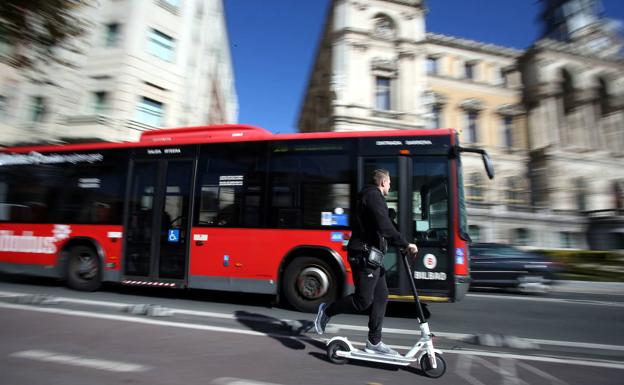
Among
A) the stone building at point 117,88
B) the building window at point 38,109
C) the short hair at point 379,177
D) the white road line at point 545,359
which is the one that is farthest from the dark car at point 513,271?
the building window at point 38,109

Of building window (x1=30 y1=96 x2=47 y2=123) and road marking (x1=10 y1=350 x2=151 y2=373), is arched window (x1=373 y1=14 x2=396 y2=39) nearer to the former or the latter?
building window (x1=30 y1=96 x2=47 y2=123)

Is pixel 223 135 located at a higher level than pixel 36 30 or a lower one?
lower

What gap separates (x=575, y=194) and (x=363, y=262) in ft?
123

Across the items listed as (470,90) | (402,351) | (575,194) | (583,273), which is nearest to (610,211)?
(575,194)

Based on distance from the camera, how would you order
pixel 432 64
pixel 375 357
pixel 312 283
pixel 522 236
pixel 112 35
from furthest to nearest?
pixel 432 64, pixel 522 236, pixel 112 35, pixel 312 283, pixel 375 357

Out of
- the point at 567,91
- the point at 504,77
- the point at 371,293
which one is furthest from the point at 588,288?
the point at 567,91

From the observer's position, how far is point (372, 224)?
12.3 feet

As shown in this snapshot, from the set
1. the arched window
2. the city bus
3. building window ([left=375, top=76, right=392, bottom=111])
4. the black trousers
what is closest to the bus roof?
the city bus

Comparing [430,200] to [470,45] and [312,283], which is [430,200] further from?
[470,45]

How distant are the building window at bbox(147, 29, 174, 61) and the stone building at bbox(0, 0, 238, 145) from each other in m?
0.05

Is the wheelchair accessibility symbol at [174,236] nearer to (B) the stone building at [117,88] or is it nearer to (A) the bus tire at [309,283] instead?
(A) the bus tire at [309,283]

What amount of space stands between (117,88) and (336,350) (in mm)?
19102

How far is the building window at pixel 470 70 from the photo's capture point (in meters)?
36.9

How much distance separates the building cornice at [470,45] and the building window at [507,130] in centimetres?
697
